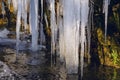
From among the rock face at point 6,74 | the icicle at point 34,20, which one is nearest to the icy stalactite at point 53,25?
the icicle at point 34,20

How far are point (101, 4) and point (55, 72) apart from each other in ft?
9.31

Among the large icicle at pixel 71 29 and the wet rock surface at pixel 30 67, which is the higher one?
the large icicle at pixel 71 29

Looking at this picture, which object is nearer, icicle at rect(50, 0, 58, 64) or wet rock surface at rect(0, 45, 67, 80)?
wet rock surface at rect(0, 45, 67, 80)

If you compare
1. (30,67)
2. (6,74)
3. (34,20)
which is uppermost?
(34,20)

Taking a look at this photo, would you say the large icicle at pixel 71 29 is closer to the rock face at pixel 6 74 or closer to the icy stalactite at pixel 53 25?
the icy stalactite at pixel 53 25

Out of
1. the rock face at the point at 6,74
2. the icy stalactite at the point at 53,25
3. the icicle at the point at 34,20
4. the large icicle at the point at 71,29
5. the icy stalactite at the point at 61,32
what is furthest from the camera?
the icicle at the point at 34,20

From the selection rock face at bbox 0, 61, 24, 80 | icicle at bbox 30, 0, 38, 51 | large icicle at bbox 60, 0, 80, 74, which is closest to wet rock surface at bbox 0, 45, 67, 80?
rock face at bbox 0, 61, 24, 80

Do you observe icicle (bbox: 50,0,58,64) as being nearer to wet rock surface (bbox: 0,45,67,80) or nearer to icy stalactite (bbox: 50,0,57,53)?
icy stalactite (bbox: 50,0,57,53)

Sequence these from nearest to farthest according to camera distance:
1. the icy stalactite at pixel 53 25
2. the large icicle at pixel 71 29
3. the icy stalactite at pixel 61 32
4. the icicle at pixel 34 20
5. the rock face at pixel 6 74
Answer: the large icicle at pixel 71 29, the rock face at pixel 6 74, the icy stalactite at pixel 53 25, the icy stalactite at pixel 61 32, the icicle at pixel 34 20

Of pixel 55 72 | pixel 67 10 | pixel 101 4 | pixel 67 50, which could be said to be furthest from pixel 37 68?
pixel 101 4

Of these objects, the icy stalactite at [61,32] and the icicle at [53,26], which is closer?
the icicle at [53,26]

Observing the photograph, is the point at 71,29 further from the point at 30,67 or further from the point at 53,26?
the point at 30,67

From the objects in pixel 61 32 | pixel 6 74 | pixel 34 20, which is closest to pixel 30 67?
pixel 6 74

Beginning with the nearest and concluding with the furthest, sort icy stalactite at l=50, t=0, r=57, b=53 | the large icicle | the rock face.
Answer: the large icicle
the rock face
icy stalactite at l=50, t=0, r=57, b=53
